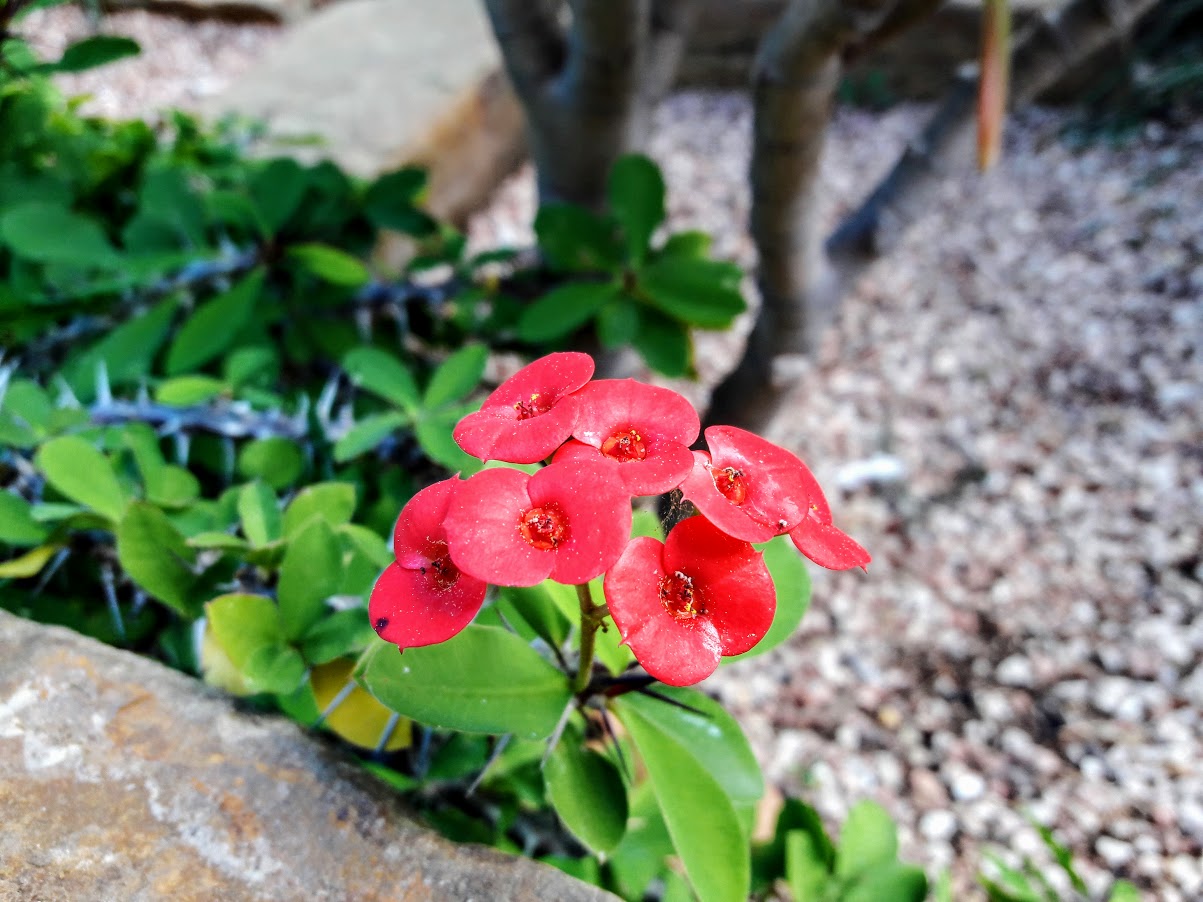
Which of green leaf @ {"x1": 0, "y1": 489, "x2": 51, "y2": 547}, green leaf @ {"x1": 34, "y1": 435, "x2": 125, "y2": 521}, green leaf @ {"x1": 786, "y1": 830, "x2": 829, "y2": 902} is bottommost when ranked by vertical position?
green leaf @ {"x1": 786, "y1": 830, "x2": 829, "y2": 902}

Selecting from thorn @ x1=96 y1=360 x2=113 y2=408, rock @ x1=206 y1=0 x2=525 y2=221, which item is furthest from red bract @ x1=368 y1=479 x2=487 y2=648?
rock @ x1=206 y1=0 x2=525 y2=221

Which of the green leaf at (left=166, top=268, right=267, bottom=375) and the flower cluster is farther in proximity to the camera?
the green leaf at (left=166, top=268, right=267, bottom=375)

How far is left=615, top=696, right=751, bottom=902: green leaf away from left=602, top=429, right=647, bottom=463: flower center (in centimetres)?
28

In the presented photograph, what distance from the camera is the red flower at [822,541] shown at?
1.58ft

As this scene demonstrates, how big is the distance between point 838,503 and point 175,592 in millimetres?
1204

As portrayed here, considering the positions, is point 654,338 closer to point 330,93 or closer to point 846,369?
point 846,369

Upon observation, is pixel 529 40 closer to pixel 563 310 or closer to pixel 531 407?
pixel 563 310

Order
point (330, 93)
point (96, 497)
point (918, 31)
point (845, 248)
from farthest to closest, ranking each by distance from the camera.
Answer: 1. point (918, 31)
2. point (330, 93)
3. point (845, 248)
4. point (96, 497)

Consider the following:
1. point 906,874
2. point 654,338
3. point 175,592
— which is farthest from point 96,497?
point 906,874

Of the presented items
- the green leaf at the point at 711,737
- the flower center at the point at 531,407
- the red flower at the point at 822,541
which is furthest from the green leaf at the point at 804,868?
the flower center at the point at 531,407

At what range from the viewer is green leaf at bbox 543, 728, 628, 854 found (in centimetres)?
63

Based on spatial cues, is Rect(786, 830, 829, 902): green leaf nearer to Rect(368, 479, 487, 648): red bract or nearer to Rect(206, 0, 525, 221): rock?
Rect(368, 479, 487, 648): red bract

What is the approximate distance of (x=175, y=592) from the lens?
75cm

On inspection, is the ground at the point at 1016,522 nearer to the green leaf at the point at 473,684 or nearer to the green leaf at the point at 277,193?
the green leaf at the point at 473,684
